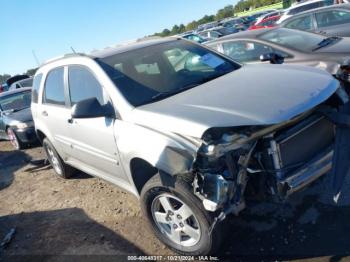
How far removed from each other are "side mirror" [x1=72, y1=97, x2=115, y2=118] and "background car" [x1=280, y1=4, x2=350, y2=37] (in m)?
8.15

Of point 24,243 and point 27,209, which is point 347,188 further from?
point 27,209

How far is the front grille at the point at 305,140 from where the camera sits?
291cm

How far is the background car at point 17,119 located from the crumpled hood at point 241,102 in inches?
235

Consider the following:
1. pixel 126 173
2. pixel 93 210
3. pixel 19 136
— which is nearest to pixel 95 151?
pixel 126 173

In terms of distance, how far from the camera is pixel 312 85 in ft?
10.5

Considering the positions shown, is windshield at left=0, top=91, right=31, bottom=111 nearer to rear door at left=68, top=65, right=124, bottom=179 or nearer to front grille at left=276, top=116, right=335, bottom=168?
rear door at left=68, top=65, right=124, bottom=179

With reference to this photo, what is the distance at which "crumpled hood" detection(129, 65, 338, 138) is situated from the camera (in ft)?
8.98

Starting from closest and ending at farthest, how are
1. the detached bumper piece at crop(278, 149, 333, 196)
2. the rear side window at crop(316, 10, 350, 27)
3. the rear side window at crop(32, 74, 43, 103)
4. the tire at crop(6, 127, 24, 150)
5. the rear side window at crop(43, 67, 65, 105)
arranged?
the detached bumper piece at crop(278, 149, 333, 196), the rear side window at crop(43, 67, 65, 105), the rear side window at crop(32, 74, 43, 103), the tire at crop(6, 127, 24, 150), the rear side window at crop(316, 10, 350, 27)

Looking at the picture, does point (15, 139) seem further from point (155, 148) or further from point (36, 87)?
point (155, 148)

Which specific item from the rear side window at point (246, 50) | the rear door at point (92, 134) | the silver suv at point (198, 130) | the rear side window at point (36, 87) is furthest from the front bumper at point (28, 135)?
the rear side window at point (246, 50)

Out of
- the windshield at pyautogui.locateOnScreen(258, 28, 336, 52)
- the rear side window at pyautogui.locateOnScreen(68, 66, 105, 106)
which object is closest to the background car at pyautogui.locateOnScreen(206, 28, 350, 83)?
the windshield at pyautogui.locateOnScreen(258, 28, 336, 52)

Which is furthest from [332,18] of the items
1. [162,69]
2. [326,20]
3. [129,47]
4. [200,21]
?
[200,21]

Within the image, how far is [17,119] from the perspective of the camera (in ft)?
29.0

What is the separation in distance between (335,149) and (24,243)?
3.50m
